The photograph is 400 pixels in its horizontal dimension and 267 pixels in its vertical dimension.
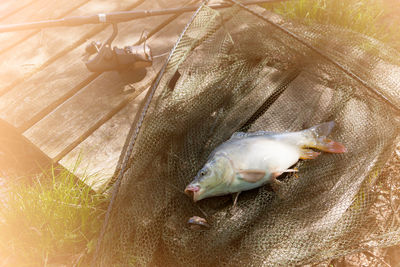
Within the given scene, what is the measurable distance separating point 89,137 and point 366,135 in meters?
2.34

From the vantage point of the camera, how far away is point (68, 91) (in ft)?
9.05

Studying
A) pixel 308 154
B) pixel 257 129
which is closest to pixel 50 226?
pixel 257 129

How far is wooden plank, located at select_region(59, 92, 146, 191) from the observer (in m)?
2.30

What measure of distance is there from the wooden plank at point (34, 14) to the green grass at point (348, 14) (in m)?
2.55

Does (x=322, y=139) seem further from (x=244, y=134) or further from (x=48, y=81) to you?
(x=48, y=81)

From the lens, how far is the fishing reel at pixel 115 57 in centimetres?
250

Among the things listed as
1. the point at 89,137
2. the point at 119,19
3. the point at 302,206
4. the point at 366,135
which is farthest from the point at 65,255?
the point at 366,135

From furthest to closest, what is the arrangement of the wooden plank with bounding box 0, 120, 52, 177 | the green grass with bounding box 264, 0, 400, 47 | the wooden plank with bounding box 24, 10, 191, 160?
the green grass with bounding box 264, 0, 400, 47, the wooden plank with bounding box 0, 120, 52, 177, the wooden plank with bounding box 24, 10, 191, 160

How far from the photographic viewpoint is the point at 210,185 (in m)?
1.97

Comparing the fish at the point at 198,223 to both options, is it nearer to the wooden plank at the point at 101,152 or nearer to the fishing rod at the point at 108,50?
the wooden plank at the point at 101,152

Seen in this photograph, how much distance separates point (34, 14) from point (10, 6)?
1.51ft

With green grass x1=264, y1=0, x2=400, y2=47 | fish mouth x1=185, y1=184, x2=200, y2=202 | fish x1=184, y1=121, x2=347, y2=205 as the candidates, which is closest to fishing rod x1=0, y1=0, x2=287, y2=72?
fish x1=184, y1=121, x2=347, y2=205

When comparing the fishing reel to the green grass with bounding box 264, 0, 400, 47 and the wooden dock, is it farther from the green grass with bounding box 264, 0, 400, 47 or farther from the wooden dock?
the green grass with bounding box 264, 0, 400, 47

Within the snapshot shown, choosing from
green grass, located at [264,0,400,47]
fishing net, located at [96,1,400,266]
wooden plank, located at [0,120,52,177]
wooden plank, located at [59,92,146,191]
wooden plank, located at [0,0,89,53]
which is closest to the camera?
fishing net, located at [96,1,400,266]
